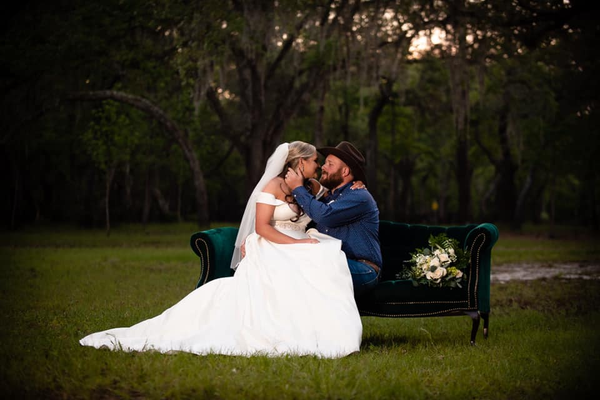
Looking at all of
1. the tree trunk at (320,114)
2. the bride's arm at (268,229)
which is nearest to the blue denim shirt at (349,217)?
the bride's arm at (268,229)

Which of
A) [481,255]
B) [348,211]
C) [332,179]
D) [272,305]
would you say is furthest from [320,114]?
[272,305]

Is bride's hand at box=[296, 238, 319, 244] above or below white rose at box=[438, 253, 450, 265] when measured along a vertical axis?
above

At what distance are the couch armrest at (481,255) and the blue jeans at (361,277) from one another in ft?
3.25

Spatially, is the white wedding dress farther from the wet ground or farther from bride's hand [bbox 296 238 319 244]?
the wet ground

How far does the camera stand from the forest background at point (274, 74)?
18.8m

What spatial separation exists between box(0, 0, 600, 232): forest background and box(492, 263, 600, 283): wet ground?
5010 millimetres

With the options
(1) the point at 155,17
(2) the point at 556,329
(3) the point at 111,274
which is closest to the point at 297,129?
(1) the point at 155,17

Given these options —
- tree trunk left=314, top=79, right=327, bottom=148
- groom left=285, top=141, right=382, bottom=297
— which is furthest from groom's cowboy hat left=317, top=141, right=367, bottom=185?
tree trunk left=314, top=79, right=327, bottom=148

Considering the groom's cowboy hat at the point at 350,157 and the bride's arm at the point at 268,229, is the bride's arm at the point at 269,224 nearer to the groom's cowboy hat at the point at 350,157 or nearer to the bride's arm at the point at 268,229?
the bride's arm at the point at 268,229

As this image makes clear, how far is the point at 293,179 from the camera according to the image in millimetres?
6781

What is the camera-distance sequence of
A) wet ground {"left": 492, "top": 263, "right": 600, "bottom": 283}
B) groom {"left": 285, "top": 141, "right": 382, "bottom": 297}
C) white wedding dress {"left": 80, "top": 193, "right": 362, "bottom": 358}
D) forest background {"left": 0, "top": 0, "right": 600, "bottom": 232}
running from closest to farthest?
white wedding dress {"left": 80, "top": 193, "right": 362, "bottom": 358} < groom {"left": 285, "top": 141, "right": 382, "bottom": 297} < wet ground {"left": 492, "top": 263, "right": 600, "bottom": 283} < forest background {"left": 0, "top": 0, "right": 600, "bottom": 232}

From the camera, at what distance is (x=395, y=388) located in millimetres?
4836

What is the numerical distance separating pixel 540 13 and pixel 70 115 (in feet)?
69.7

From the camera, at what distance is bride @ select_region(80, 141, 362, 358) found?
19.2 ft
